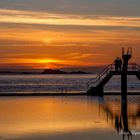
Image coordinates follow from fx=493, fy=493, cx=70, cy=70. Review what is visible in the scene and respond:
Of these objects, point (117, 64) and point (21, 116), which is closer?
point (21, 116)

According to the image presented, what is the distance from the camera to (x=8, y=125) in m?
27.2

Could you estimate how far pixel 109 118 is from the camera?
102 feet

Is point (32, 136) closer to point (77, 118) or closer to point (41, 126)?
point (41, 126)

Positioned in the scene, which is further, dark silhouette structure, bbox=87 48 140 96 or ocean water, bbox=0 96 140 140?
dark silhouette structure, bbox=87 48 140 96

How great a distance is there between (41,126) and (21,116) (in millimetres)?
5443

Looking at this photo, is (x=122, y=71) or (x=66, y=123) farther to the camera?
(x=122, y=71)

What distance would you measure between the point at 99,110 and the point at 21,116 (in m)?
6.97

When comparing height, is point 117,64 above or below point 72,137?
above

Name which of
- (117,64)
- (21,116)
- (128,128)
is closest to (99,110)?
(21,116)

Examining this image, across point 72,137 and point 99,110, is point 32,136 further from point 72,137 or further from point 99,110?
point 99,110

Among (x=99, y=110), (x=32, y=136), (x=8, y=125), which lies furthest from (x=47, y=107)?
(x=32, y=136)

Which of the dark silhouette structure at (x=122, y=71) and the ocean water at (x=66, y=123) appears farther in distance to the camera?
the dark silhouette structure at (x=122, y=71)

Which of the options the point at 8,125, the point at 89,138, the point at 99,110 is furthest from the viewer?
the point at 99,110

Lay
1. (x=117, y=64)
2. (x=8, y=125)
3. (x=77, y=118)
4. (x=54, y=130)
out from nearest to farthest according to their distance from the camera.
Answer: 1. (x=54, y=130)
2. (x=8, y=125)
3. (x=77, y=118)
4. (x=117, y=64)
